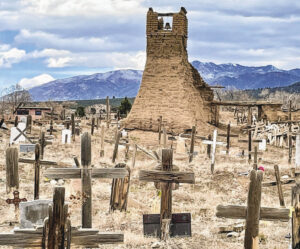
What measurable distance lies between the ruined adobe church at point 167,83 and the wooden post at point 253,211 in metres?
29.7

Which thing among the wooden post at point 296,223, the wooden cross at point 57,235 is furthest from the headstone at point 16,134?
the wooden post at point 296,223

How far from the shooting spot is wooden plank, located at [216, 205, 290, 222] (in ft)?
21.7

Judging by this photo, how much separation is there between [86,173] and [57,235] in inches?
146

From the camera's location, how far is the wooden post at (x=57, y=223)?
18.0ft

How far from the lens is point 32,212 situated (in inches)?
381

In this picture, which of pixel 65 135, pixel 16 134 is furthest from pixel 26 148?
pixel 65 135

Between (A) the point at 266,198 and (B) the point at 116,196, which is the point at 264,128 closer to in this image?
(A) the point at 266,198

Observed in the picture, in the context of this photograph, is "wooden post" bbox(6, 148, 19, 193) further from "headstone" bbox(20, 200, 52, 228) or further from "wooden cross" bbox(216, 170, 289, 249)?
"wooden cross" bbox(216, 170, 289, 249)

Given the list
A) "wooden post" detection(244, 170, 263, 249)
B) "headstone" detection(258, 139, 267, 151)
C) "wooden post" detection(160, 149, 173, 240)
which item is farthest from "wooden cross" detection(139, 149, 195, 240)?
"headstone" detection(258, 139, 267, 151)

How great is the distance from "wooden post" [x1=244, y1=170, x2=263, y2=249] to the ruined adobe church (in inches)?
1168

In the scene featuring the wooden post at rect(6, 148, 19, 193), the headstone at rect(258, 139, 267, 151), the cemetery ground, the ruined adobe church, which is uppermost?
the ruined adobe church

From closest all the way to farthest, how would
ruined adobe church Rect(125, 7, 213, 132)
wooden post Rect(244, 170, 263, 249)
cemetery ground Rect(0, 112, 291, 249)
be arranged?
wooden post Rect(244, 170, 263, 249), cemetery ground Rect(0, 112, 291, 249), ruined adobe church Rect(125, 7, 213, 132)

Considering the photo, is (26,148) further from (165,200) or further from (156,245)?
(156,245)

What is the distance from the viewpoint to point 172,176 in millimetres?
9422
